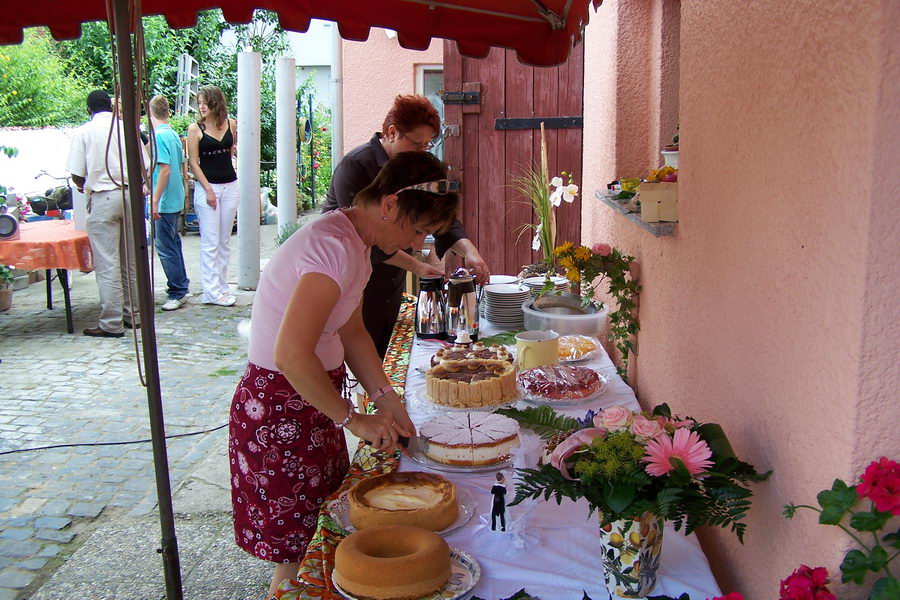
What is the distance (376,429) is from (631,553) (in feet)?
2.64

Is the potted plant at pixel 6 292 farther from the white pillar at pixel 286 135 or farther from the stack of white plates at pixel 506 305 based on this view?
the stack of white plates at pixel 506 305

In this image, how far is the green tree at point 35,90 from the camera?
44.1 feet

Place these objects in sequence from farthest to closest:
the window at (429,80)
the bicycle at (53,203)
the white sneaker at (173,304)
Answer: the window at (429,80), the bicycle at (53,203), the white sneaker at (173,304)

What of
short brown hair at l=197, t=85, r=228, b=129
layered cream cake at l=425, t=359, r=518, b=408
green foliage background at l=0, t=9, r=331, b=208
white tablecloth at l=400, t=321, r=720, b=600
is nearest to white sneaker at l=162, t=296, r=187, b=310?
short brown hair at l=197, t=85, r=228, b=129

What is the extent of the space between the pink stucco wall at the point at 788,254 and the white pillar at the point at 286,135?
7465 mm

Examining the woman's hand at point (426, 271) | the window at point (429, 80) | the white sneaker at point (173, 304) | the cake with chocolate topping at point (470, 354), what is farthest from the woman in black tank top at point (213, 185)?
the cake with chocolate topping at point (470, 354)

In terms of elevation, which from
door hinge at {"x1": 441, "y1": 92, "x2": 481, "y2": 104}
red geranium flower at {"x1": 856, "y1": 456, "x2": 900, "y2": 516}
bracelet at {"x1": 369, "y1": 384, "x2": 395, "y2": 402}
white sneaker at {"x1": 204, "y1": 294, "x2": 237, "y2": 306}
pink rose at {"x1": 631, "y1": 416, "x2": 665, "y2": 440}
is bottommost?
white sneaker at {"x1": 204, "y1": 294, "x2": 237, "y2": 306}

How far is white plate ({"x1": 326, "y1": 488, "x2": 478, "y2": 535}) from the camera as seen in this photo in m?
1.83

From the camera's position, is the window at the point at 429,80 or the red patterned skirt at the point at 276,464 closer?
the red patterned skirt at the point at 276,464

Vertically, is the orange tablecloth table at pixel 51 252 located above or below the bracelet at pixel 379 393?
above

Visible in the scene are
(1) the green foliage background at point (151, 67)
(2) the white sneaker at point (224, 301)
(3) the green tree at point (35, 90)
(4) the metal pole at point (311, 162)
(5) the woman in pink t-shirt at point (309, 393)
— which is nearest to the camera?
(5) the woman in pink t-shirt at point (309, 393)

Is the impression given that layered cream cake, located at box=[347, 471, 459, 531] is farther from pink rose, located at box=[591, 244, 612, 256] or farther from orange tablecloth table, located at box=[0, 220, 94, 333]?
orange tablecloth table, located at box=[0, 220, 94, 333]

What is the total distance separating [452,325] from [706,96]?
5.94ft

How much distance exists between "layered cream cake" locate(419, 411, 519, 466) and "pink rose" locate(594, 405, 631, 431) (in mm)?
495
